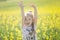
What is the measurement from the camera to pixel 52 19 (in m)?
1.28

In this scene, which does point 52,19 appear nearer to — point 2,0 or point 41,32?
point 41,32

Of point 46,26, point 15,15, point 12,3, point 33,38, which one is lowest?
point 33,38

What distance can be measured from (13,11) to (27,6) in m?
0.14

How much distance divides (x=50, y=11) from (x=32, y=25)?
0.69ft

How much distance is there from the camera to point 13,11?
4.31 feet

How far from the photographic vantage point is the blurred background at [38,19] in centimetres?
127

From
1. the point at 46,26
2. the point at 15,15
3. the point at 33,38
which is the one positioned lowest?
the point at 33,38

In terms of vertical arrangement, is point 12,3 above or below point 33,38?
above

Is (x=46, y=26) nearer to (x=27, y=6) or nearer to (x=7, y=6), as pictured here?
(x=27, y=6)

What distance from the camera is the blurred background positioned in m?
1.27

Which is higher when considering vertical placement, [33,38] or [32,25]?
[32,25]

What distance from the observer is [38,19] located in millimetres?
1285

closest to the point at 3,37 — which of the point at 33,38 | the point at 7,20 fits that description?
the point at 7,20

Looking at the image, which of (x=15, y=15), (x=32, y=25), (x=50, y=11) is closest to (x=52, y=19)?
(x=50, y=11)
